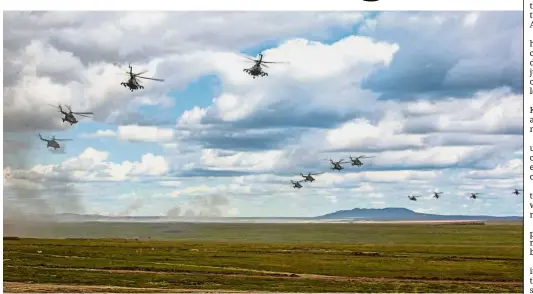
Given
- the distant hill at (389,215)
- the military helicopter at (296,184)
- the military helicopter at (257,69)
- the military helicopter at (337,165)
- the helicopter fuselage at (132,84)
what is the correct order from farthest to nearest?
1. the distant hill at (389,215)
2. the military helicopter at (296,184)
3. the military helicopter at (337,165)
4. the helicopter fuselage at (132,84)
5. the military helicopter at (257,69)

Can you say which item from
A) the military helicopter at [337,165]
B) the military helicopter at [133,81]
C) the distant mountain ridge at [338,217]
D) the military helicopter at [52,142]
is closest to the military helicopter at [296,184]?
the distant mountain ridge at [338,217]

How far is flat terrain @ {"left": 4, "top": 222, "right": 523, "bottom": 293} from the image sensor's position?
52.6 feet

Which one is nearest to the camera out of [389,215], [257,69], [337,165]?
[257,69]

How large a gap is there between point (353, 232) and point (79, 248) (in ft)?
21.2

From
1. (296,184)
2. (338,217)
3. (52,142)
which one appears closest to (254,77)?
(296,184)

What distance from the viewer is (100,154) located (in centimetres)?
1645

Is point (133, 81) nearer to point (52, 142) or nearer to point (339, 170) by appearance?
point (52, 142)

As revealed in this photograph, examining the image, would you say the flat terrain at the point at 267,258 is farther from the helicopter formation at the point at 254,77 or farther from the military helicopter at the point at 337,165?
the military helicopter at the point at 337,165

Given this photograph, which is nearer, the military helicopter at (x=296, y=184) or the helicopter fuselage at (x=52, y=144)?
the helicopter fuselage at (x=52, y=144)

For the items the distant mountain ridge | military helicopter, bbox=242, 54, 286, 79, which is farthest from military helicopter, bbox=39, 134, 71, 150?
military helicopter, bbox=242, 54, 286, 79

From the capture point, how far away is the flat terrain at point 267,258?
16047mm

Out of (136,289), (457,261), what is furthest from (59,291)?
(457,261)

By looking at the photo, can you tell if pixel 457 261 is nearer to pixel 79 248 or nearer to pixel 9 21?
pixel 79 248

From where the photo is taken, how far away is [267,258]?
56.6ft
